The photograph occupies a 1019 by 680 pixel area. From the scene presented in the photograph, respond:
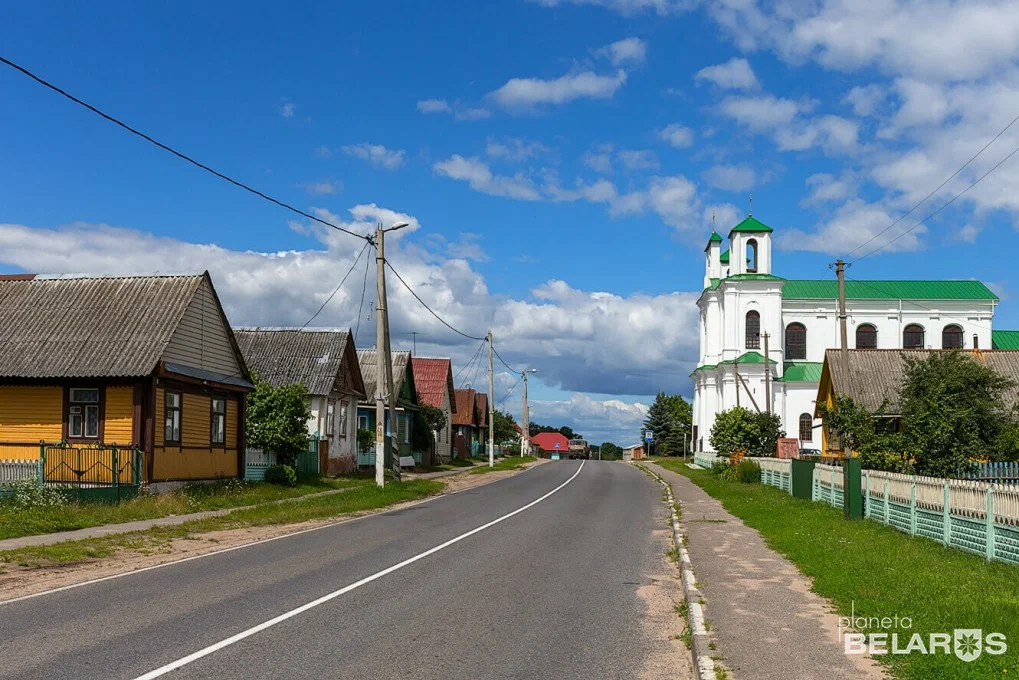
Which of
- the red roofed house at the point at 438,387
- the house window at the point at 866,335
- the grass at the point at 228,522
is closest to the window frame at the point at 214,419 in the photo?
the grass at the point at 228,522

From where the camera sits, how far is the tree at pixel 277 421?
31953 millimetres

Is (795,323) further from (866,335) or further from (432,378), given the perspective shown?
(432,378)

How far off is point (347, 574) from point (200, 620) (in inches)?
142

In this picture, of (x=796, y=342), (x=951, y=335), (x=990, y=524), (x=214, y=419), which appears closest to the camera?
(x=990, y=524)

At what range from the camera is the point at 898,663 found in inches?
309

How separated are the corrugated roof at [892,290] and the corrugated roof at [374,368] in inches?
1600

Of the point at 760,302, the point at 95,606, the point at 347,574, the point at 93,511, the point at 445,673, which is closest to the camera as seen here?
the point at 445,673

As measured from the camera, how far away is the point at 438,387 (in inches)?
2613

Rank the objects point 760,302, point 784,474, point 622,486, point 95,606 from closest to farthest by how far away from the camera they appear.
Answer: point 95,606 → point 784,474 → point 622,486 → point 760,302

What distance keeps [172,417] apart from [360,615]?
17852mm

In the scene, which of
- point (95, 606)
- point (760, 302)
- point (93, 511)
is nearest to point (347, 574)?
point (95, 606)

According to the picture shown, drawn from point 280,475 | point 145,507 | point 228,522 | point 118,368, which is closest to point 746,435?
point 280,475

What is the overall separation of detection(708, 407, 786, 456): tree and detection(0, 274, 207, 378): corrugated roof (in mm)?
29153

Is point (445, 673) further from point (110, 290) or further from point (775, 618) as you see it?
point (110, 290)
